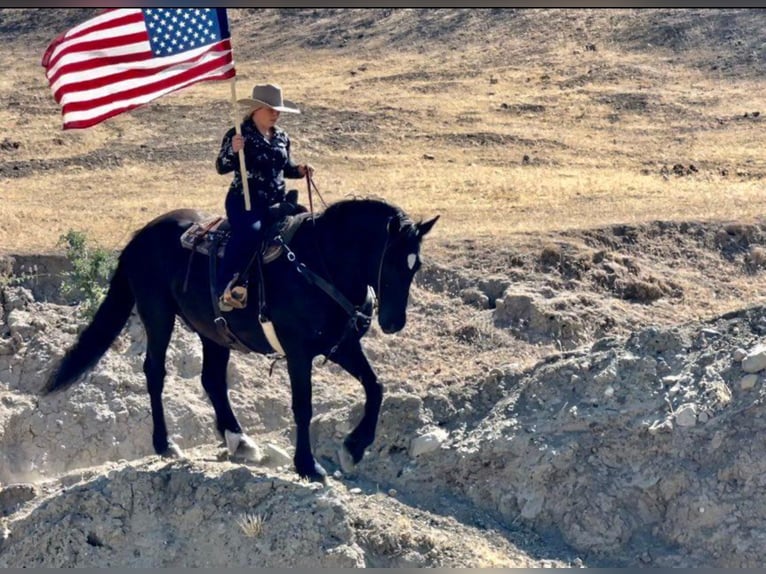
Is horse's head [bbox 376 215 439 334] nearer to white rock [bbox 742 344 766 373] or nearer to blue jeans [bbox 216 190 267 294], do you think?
blue jeans [bbox 216 190 267 294]

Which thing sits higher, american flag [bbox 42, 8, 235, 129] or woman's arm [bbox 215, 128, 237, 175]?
american flag [bbox 42, 8, 235, 129]

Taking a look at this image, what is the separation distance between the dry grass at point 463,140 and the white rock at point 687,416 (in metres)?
7.43

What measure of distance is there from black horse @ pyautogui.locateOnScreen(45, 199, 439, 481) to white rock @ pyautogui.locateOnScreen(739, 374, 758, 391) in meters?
2.87

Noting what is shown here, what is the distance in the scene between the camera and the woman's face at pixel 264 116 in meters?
10.6

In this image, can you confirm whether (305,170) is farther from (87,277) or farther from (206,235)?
(87,277)

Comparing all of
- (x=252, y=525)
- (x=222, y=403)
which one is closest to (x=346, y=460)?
(x=252, y=525)

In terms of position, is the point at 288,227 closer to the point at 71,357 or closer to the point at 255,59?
the point at 71,357

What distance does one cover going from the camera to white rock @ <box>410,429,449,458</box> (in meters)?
11.5

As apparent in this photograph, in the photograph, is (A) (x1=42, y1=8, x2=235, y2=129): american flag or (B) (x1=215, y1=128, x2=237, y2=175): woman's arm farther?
(A) (x1=42, y1=8, x2=235, y2=129): american flag

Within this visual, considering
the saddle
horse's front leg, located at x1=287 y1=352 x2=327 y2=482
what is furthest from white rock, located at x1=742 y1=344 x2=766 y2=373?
the saddle

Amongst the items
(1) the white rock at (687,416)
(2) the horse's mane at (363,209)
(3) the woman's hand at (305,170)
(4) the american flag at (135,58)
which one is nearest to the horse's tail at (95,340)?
(4) the american flag at (135,58)

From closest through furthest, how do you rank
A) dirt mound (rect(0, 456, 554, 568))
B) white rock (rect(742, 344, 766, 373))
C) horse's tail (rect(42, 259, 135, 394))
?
1. dirt mound (rect(0, 456, 554, 568))
2. white rock (rect(742, 344, 766, 373))
3. horse's tail (rect(42, 259, 135, 394))

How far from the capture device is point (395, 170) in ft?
82.2

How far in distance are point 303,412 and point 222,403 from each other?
46.5 inches
